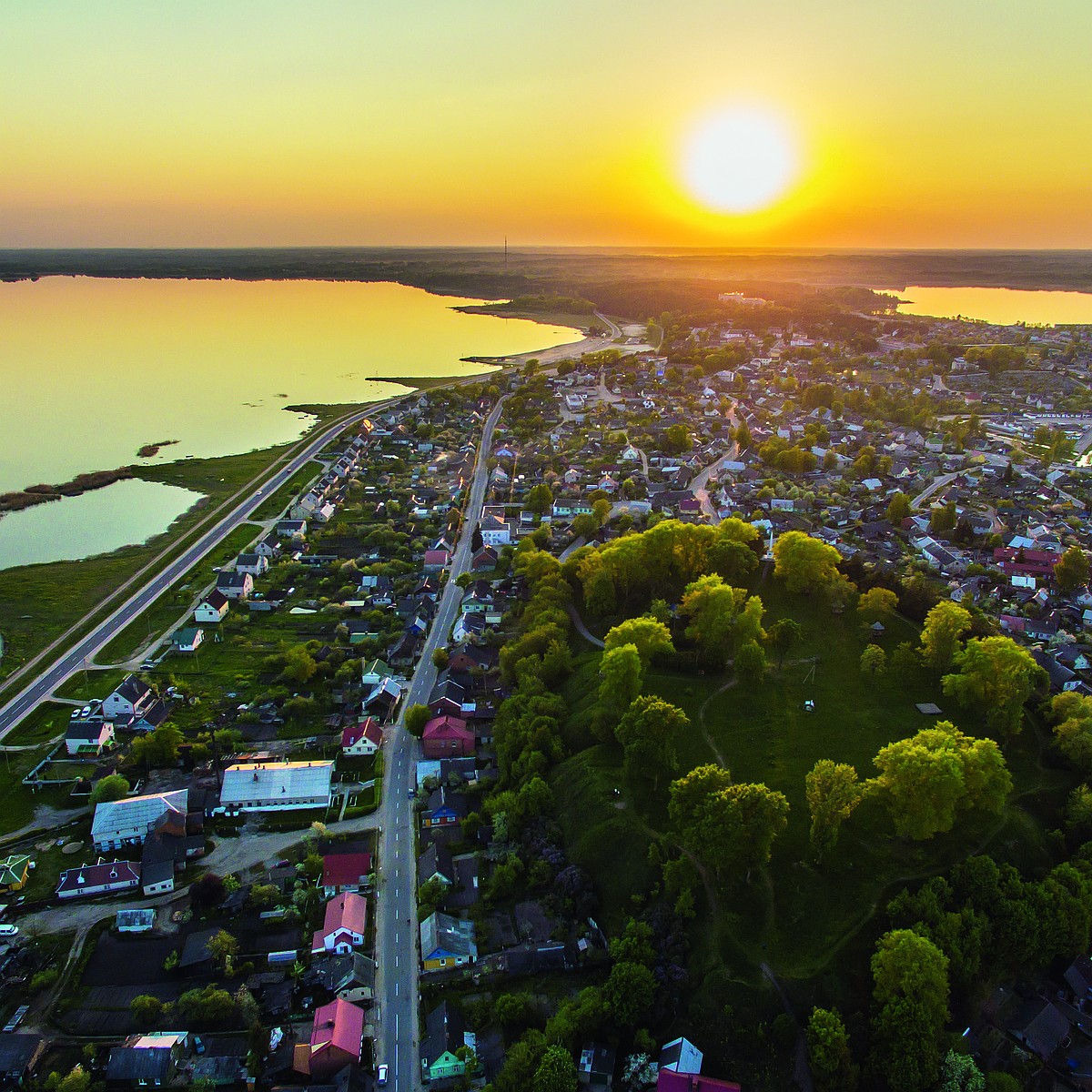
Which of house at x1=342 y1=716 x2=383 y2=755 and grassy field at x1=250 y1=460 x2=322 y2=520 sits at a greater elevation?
grassy field at x1=250 y1=460 x2=322 y2=520

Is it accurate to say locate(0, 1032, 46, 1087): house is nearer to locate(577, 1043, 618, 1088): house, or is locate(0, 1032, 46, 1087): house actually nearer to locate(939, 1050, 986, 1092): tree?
locate(577, 1043, 618, 1088): house

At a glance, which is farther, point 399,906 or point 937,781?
point 399,906

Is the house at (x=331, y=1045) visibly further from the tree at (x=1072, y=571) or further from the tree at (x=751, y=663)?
the tree at (x=1072, y=571)

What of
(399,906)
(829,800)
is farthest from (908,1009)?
(399,906)

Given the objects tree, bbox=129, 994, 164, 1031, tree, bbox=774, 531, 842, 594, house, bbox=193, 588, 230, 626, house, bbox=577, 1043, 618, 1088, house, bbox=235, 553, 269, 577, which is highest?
tree, bbox=774, 531, 842, 594

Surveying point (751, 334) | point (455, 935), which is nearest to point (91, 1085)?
point (455, 935)

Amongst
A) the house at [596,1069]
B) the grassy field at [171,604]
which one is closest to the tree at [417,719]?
the house at [596,1069]

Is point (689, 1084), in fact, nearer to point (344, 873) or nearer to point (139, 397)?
point (344, 873)

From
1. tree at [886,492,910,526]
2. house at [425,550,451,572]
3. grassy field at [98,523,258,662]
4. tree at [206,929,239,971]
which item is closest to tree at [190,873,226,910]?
tree at [206,929,239,971]
